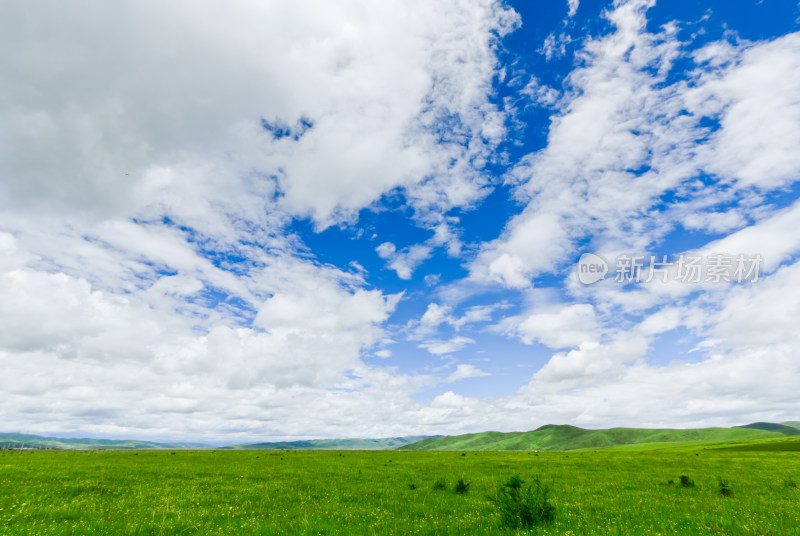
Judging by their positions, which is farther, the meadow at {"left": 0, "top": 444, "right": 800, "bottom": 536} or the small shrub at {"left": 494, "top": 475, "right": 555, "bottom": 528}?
the small shrub at {"left": 494, "top": 475, "right": 555, "bottom": 528}

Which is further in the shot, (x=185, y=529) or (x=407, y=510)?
(x=407, y=510)

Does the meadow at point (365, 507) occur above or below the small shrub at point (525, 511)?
below

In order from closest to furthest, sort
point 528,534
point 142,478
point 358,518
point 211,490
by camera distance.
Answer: point 528,534
point 358,518
point 211,490
point 142,478

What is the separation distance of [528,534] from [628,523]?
4840 mm

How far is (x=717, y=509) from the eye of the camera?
1572 cm

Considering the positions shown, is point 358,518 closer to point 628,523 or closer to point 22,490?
point 628,523

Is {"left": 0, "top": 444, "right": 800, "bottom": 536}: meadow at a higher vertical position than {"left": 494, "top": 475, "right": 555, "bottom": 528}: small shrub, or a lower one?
lower

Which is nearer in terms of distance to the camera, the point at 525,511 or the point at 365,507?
the point at 525,511

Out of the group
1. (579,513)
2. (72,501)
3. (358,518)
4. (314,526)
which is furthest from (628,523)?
(72,501)

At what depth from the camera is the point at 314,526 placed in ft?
42.7

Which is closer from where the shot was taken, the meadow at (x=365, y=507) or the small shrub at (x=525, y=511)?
the meadow at (x=365, y=507)

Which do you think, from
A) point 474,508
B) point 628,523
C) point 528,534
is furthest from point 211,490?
point 628,523

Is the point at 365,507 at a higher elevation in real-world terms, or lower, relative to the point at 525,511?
A: lower

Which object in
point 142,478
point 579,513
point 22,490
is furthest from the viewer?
point 142,478
